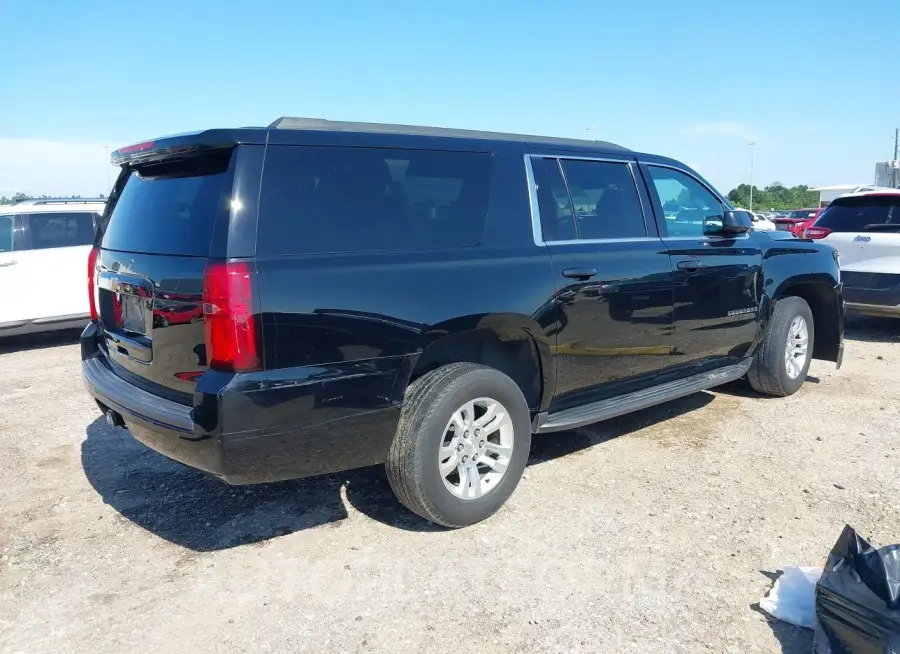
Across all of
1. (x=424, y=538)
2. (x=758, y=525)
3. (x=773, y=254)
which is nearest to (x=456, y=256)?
(x=424, y=538)

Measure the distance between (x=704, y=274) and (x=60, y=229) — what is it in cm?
758

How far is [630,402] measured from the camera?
14.1 ft

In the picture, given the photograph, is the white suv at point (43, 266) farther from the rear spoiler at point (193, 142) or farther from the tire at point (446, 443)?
the tire at point (446, 443)

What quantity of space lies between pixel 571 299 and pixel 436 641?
6.28 ft

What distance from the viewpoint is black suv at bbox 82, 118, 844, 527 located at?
2863 mm

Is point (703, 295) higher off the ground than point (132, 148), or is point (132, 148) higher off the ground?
point (132, 148)

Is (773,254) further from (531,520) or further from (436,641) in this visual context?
(436,641)

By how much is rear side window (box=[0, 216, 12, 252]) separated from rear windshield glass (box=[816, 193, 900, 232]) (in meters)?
9.48

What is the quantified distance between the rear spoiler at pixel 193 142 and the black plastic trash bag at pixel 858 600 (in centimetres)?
272

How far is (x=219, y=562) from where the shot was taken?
331cm

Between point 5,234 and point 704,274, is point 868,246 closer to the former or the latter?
point 704,274

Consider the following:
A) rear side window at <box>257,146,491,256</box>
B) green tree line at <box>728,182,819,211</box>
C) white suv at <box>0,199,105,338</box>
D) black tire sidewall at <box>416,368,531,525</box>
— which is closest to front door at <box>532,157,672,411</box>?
black tire sidewall at <box>416,368,531,525</box>

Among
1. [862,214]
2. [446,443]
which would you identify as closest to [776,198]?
[862,214]

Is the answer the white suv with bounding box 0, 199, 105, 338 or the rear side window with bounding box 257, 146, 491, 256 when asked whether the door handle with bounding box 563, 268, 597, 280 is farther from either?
the white suv with bounding box 0, 199, 105, 338
